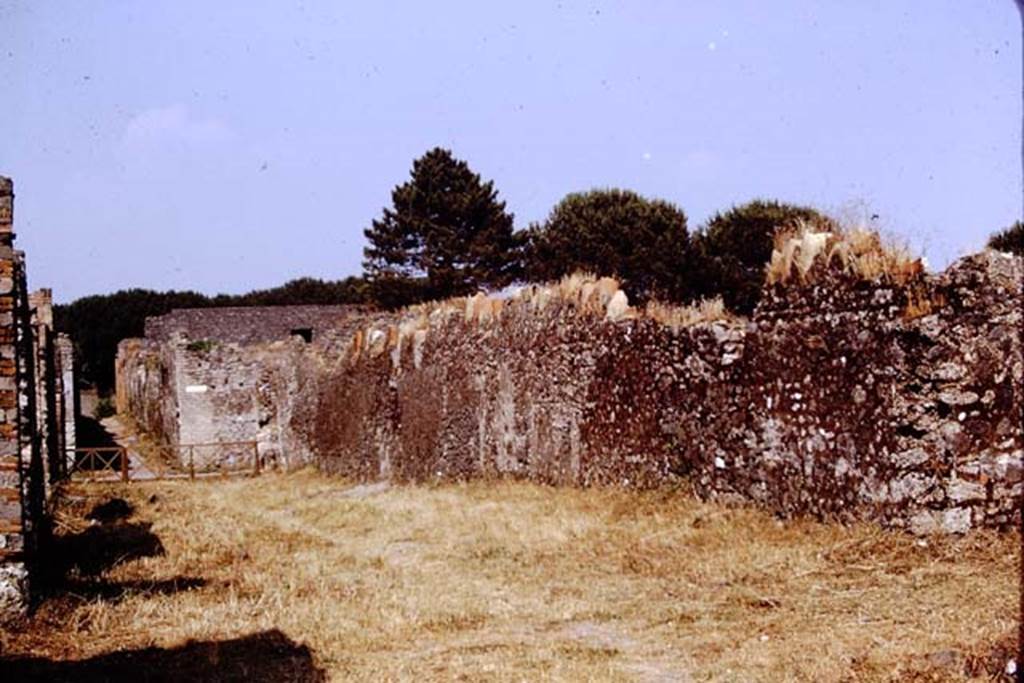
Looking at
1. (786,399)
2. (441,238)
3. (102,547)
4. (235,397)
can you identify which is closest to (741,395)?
(786,399)

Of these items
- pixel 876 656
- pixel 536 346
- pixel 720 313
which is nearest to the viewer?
pixel 876 656

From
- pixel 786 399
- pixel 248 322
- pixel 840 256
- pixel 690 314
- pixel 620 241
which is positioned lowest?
pixel 786 399

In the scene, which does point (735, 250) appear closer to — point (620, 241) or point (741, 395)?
point (620, 241)

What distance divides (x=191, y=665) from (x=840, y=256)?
632cm

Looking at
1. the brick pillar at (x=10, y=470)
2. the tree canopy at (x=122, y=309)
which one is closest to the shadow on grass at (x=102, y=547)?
the brick pillar at (x=10, y=470)

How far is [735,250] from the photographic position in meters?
40.6

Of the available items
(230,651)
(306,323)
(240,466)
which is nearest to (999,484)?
(230,651)

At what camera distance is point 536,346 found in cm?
1495

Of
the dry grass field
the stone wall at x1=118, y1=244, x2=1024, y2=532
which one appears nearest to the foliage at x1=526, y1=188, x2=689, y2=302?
the stone wall at x1=118, y1=244, x2=1024, y2=532

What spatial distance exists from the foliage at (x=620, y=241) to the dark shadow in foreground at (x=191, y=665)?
33865mm

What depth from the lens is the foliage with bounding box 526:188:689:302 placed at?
140ft

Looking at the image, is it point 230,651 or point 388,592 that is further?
point 388,592

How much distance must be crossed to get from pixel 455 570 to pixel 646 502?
2.64m

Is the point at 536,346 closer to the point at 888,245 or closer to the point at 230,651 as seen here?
the point at 888,245
